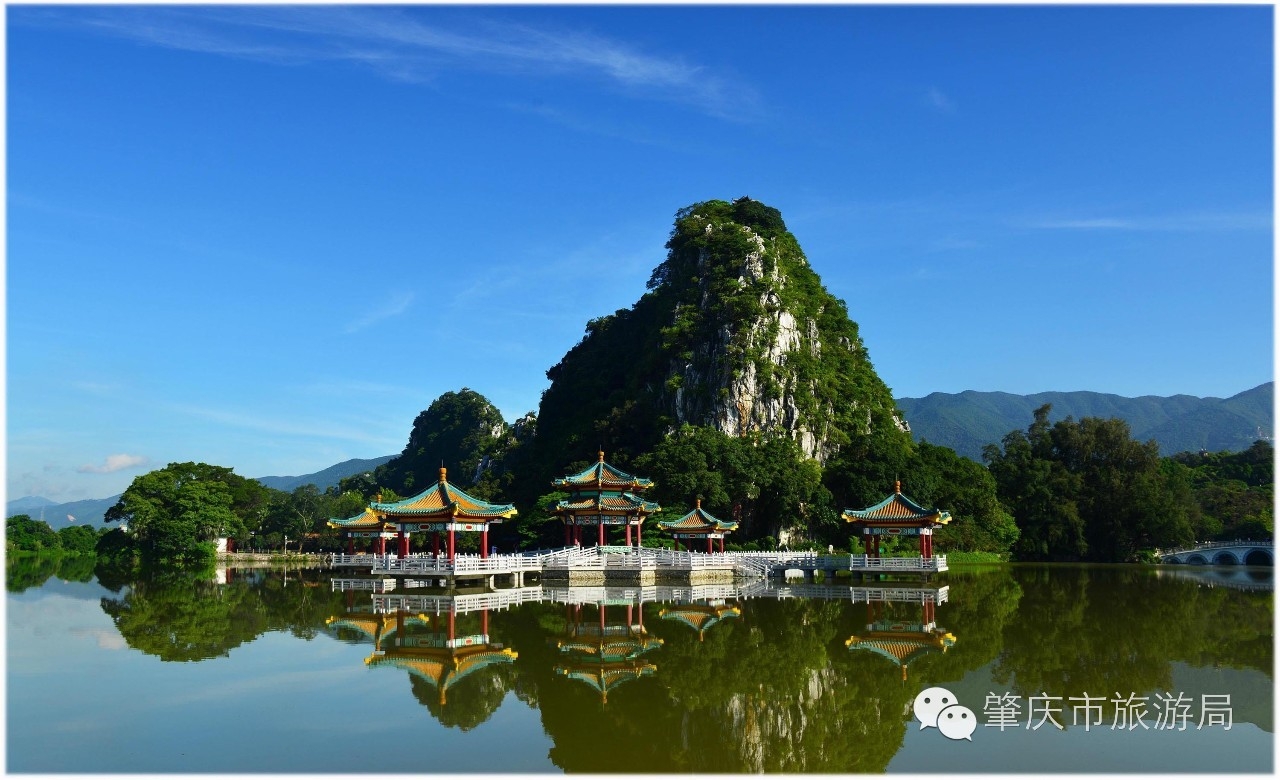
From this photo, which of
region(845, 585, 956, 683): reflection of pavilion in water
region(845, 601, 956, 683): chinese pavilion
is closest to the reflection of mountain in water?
region(845, 585, 956, 683): reflection of pavilion in water

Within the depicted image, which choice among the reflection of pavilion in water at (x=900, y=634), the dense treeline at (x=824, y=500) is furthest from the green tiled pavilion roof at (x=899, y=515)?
the dense treeline at (x=824, y=500)

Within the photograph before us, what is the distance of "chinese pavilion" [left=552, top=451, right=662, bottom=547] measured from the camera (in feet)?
128

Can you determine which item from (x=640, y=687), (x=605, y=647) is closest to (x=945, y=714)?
(x=640, y=687)

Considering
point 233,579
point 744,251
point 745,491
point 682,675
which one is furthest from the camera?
point 744,251

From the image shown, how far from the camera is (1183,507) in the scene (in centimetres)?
5562

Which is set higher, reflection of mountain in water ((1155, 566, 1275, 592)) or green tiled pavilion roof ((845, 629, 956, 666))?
green tiled pavilion roof ((845, 629, 956, 666))

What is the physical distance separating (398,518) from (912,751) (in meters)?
26.1

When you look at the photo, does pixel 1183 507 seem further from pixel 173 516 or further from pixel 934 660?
pixel 173 516

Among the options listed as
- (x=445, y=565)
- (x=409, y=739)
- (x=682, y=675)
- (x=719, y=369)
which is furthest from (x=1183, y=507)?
(x=409, y=739)

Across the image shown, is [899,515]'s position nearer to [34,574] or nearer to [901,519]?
[901,519]

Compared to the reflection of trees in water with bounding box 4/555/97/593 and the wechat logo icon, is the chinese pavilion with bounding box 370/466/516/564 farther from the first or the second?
the wechat logo icon

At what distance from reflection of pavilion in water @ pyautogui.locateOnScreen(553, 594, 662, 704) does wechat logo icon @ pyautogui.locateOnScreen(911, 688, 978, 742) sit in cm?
425

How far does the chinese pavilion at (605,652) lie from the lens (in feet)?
49.6

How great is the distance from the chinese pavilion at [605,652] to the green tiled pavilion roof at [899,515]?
14556 mm
